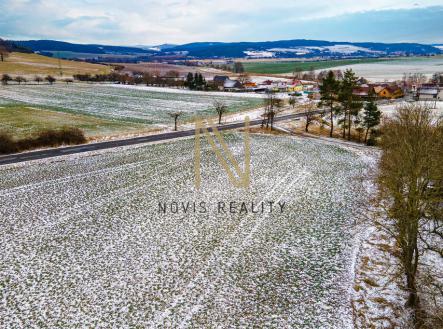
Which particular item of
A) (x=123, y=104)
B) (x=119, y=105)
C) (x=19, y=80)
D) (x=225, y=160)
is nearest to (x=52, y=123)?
(x=119, y=105)

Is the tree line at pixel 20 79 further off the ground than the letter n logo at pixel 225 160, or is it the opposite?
the tree line at pixel 20 79

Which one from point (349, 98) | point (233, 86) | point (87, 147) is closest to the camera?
point (87, 147)

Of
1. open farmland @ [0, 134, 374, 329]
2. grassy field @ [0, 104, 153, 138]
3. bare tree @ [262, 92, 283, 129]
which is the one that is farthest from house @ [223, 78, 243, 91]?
open farmland @ [0, 134, 374, 329]

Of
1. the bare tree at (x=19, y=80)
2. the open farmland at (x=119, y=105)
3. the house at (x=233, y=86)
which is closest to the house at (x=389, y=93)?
the open farmland at (x=119, y=105)

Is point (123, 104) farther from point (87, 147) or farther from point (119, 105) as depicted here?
point (87, 147)

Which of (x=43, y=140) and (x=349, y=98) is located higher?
(x=349, y=98)

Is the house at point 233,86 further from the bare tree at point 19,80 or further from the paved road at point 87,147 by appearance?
the bare tree at point 19,80

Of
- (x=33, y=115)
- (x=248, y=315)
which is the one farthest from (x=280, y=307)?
(x=33, y=115)
